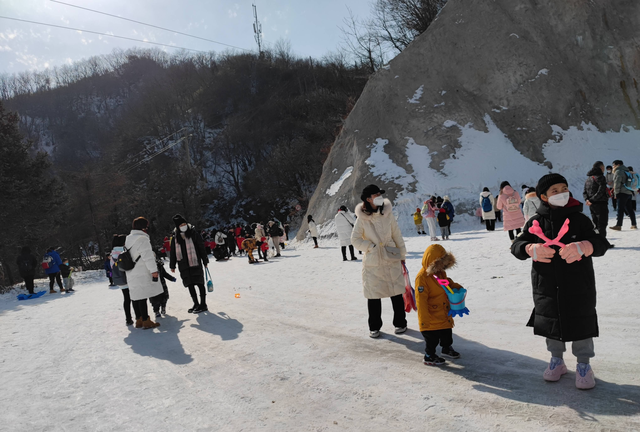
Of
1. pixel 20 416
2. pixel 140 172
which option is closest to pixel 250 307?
pixel 20 416

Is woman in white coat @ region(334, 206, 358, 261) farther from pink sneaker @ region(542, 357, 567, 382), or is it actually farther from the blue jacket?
the blue jacket

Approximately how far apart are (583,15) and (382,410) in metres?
26.9

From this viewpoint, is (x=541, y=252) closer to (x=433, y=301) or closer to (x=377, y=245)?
(x=433, y=301)

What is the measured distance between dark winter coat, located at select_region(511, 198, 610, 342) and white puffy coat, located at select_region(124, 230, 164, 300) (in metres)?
6.49

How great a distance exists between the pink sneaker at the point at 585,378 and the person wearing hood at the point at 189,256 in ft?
22.3

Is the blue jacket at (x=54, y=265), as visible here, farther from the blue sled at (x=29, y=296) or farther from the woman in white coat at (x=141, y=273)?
the woman in white coat at (x=141, y=273)

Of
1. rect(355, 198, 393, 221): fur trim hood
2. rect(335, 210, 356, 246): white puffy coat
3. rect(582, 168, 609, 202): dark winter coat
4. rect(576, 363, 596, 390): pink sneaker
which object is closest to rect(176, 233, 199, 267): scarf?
rect(355, 198, 393, 221): fur trim hood

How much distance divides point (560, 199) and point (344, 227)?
10.7 metres

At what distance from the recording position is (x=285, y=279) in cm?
1205

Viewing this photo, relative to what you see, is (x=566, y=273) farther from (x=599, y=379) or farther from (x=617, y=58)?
(x=617, y=58)

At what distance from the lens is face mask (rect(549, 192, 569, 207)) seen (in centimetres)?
347

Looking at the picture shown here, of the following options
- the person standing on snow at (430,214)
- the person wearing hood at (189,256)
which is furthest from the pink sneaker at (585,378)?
the person standing on snow at (430,214)

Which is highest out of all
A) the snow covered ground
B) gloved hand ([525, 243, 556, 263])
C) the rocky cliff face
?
the rocky cliff face

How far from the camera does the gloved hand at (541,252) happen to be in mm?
3461
